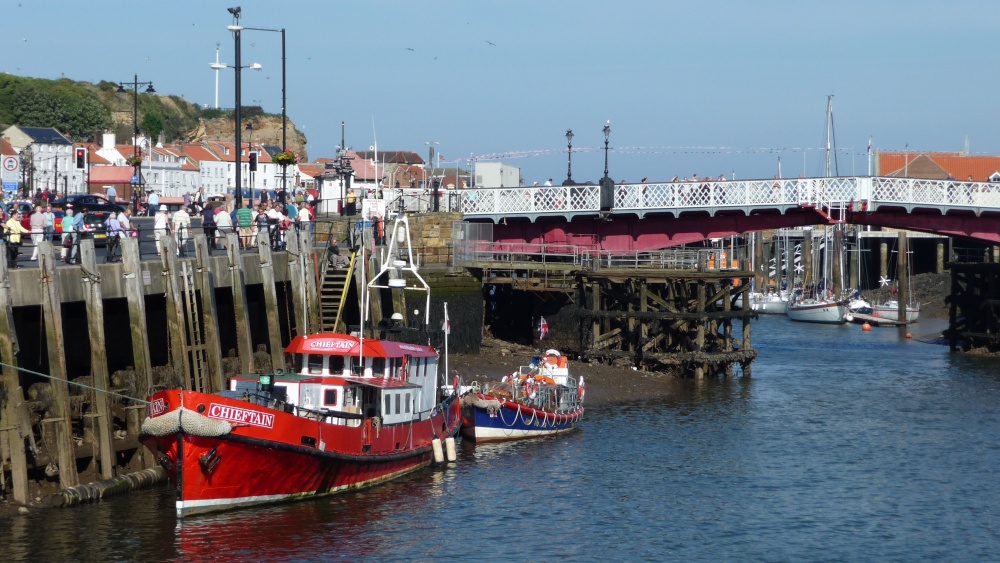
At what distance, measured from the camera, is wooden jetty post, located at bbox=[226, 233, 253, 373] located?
30328 mm

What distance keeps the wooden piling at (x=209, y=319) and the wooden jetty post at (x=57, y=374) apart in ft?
14.6

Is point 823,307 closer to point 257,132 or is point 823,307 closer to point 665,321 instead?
point 665,321

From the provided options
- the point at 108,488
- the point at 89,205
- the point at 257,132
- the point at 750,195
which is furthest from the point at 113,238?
the point at 257,132

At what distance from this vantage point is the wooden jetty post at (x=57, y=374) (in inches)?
954

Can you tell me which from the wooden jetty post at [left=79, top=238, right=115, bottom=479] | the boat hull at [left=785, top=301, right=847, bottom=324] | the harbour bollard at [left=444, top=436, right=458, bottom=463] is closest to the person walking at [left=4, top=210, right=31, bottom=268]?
the wooden jetty post at [left=79, top=238, right=115, bottom=479]

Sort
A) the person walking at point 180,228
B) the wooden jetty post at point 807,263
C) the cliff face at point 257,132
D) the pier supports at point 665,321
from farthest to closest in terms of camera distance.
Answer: the cliff face at point 257,132
the wooden jetty post at point 807,263
the pier supports at point 665,321
the person walking at point 180,228

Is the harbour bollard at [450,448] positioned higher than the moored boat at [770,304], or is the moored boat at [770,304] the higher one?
the moored boat at [770,304]

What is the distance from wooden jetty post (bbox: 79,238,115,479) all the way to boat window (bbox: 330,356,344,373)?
4.90 m

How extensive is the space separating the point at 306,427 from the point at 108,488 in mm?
4097

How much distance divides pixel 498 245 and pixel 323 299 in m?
18.3

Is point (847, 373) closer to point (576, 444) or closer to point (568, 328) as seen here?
point (568, 328)

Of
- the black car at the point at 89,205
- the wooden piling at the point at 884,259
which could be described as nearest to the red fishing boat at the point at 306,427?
the black car at the point at 89,205

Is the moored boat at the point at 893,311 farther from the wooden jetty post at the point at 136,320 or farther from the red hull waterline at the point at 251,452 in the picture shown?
the wooden jetty post at the point at 136,320

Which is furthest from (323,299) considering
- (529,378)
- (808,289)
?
(808,289)
